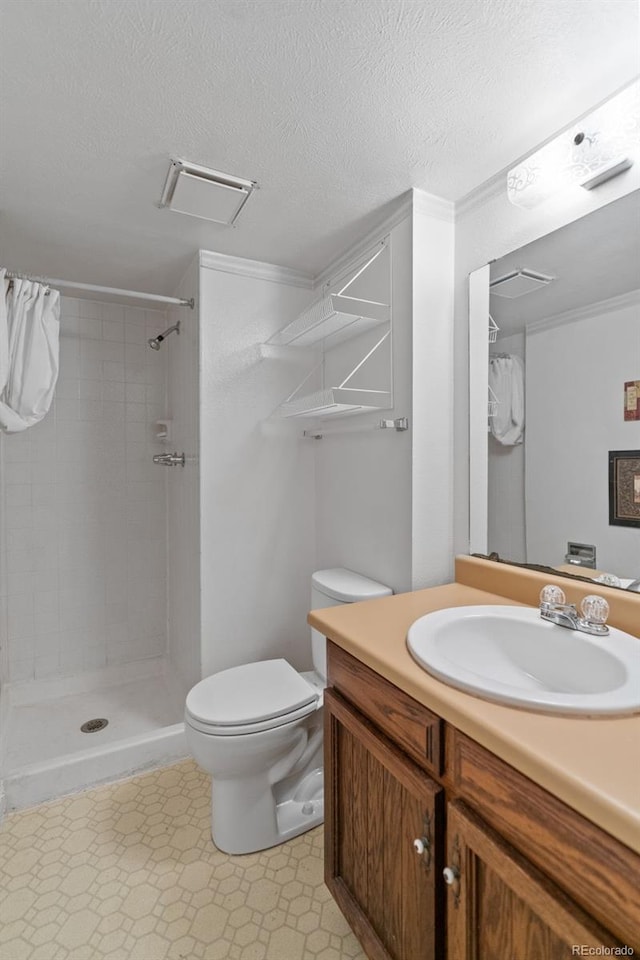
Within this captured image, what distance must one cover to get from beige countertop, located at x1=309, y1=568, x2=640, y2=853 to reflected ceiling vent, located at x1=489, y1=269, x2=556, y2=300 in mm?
1085

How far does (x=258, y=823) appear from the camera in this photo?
148 cm

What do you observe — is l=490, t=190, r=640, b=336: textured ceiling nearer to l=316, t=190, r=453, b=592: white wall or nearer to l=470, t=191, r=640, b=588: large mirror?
l=470, t=191, r=640, b=588: large mirror

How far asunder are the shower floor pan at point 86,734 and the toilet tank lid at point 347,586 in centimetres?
96

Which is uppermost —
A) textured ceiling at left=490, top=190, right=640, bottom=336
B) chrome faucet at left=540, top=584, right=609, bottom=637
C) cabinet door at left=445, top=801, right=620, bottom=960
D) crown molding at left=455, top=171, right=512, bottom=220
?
crown molding at left=455, top=171, right=512, bottom=220

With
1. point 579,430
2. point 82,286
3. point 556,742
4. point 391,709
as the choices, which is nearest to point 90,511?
point 82,286

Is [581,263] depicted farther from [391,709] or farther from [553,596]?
[391,709]

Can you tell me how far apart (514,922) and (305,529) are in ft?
5.54

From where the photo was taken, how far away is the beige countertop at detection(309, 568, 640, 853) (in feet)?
1.76

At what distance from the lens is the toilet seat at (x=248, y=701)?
4.63 feet

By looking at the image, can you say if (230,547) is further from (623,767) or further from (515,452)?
(623,767)

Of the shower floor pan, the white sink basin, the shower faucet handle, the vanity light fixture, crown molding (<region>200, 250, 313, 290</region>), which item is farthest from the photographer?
the shower faucet handle

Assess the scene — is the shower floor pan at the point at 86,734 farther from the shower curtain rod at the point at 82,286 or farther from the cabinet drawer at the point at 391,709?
the shower curtain rod at the point at 82,286

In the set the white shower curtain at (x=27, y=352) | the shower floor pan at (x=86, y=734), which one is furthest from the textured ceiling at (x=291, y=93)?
the shower floor pan at (x=86, y=734)

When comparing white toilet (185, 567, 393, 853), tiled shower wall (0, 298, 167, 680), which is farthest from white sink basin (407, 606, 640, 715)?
tiled shower wall (0, 298, 167, 680)
